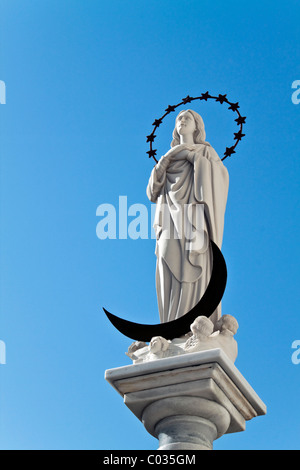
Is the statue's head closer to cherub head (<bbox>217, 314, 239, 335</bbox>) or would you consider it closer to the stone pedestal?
cherub head (<bbox>217, 314, 239, 335</bbox>)

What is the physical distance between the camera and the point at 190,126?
10.2 meters

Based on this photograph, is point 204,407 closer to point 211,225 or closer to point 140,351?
point 140,351

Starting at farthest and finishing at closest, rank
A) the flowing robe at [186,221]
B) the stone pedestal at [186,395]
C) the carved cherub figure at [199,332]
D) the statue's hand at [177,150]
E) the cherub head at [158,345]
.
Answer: the statue's hand at [177,150], the flowing robe at [186,221], the cherub head at [158,345], the carved cherub figure at [199,332], the stone pedestal at [186,395]

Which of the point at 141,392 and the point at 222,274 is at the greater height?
the point at 222,274

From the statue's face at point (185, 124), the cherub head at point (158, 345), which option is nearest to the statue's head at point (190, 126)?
the statue's face at point (185, 124)

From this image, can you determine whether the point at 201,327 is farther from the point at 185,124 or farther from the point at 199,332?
the point at 185,124

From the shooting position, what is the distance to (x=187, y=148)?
9766mm

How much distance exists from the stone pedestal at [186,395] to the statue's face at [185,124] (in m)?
3.85

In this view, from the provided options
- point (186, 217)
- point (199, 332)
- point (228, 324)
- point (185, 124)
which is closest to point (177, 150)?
point (185, 124)

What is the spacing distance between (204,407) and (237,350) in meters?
0.98

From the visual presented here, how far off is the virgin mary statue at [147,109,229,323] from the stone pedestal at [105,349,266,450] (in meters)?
1.09

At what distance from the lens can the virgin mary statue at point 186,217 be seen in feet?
28.7

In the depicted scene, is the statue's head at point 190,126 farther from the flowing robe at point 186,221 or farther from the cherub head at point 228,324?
the cherub head at point 228,324

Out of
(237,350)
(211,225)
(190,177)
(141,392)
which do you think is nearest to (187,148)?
(190,177)
